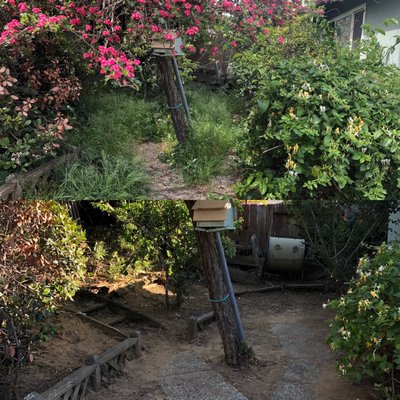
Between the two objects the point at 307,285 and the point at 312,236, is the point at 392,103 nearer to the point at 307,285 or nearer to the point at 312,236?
the point at 312,236

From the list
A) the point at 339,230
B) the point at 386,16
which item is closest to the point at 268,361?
the point at 339,230

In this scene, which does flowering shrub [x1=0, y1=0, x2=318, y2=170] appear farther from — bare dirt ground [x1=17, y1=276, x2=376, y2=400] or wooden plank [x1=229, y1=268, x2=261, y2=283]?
wooden plank [x1=229, y1=268, x2=261, y2=283]

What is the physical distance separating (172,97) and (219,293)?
245 cm

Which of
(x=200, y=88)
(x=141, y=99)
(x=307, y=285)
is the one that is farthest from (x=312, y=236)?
(x=141, y=99)

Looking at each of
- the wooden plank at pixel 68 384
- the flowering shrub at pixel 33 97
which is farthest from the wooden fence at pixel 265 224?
the flowering shrub at pixel 33 97

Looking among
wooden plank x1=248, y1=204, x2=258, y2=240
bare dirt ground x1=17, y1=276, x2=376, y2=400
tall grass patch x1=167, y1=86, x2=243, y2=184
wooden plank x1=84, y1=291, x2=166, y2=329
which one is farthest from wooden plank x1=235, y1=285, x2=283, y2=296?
tall grass patch x1=167, y1=86, x2=243, y2=184

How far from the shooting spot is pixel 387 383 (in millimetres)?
4336

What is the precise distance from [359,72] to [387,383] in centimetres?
270

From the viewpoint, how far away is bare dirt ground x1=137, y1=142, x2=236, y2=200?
3.86 meters

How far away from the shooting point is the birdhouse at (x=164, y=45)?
13.8 ft

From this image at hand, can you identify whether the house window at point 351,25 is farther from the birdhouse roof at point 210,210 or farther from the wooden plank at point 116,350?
the wooden plank at point 116,350

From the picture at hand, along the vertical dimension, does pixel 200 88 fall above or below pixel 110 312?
above

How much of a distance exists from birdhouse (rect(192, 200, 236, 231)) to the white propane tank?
547 cm

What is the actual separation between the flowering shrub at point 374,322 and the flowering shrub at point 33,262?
264cm
